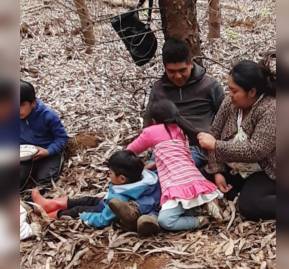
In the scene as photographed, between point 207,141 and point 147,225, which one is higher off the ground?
point 207,141

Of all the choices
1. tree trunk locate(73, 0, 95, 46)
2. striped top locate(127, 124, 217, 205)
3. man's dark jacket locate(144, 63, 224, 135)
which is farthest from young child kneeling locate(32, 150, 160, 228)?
tree trunk locate(73, 0, 95, 46)

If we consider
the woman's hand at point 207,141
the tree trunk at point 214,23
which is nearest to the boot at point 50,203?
the woman's hand at point 207,141

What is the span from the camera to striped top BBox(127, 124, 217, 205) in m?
2.97

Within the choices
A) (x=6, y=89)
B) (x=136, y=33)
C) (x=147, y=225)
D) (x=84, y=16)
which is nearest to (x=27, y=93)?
(x=136, y=33)

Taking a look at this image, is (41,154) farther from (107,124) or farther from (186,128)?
(186,128)

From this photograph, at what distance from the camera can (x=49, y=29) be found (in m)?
8.05

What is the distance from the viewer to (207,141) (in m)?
3.02

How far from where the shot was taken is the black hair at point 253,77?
283 centimetres

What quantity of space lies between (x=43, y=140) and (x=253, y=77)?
5.97 ft

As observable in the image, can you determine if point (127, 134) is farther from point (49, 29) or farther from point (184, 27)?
point (49, 29)

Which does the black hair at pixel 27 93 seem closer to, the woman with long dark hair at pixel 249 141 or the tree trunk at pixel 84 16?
the woman with long dark hair at pixel 249 141

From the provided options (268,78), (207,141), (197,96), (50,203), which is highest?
(268,78)

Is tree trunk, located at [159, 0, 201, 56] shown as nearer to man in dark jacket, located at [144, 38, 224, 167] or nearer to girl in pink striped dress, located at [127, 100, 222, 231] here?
man in dark jacket, located at [144, 38, 224, 167]

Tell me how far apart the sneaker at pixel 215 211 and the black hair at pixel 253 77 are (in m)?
0.67
